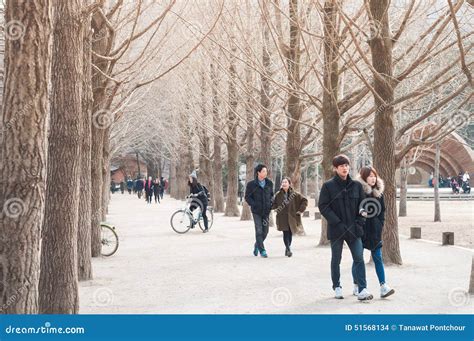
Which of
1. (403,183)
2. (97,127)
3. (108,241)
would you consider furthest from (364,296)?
(403,183)

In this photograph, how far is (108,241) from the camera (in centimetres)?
1397

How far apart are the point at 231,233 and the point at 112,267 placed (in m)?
7.66

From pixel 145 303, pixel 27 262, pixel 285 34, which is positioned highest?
pixel 285 34

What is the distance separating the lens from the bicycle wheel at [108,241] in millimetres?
13773

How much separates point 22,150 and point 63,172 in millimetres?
2401

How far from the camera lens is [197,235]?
63.0 ft

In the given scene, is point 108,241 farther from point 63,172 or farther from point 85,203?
point 63,172

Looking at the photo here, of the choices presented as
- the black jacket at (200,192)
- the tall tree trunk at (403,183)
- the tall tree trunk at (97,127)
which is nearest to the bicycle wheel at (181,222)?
the black jacket at (200,192)

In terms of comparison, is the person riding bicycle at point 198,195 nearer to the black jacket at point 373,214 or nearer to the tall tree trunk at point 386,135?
the tall tree trunk at point 386,135

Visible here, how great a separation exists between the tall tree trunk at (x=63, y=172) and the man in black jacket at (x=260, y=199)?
5951 millimetres

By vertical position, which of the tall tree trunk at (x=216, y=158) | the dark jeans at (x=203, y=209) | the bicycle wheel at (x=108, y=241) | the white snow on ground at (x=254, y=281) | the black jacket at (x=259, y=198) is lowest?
the white snow on ground at (x=254, y=281)
